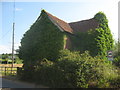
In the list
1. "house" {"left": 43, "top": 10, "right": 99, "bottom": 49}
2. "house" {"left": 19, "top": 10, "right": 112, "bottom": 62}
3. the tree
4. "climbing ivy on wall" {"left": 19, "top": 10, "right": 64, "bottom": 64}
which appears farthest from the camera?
the tree

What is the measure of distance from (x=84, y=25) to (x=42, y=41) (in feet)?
26.5

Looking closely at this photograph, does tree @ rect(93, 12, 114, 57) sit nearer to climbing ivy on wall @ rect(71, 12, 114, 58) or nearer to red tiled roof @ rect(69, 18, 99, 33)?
climbing ivy on wall @ rect(71, 12, 114, 58)

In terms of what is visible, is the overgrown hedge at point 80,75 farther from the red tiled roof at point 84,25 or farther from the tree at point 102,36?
the red tiled roof at point 84,25

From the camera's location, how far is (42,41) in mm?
16594

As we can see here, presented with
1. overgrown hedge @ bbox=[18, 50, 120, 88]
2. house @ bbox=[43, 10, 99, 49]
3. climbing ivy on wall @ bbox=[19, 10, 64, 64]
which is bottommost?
overgrown hedge @ bbox=[18, 50, 120, 88]

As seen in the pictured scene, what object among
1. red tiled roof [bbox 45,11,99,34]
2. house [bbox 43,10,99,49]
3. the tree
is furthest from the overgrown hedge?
red tiled roof [bbox 45,11,99,34]

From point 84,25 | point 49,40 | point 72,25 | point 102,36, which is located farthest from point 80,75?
point 72,25

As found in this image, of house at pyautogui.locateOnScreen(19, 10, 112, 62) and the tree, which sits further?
the tree

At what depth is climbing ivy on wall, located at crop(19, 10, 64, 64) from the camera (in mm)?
15797

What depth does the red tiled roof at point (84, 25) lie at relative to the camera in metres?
19.3

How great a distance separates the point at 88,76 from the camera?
862 centimetres

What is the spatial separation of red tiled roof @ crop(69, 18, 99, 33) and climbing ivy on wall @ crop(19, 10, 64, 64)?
5.00 m

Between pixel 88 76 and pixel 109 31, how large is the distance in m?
13.4

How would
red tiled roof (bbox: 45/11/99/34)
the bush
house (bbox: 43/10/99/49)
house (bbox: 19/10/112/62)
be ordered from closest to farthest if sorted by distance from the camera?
the bush
house (bbox: 19/10/112/62)
house (bbox: 43/10/99/49)
red tiled roof (bbox: 45/11/99/34)
